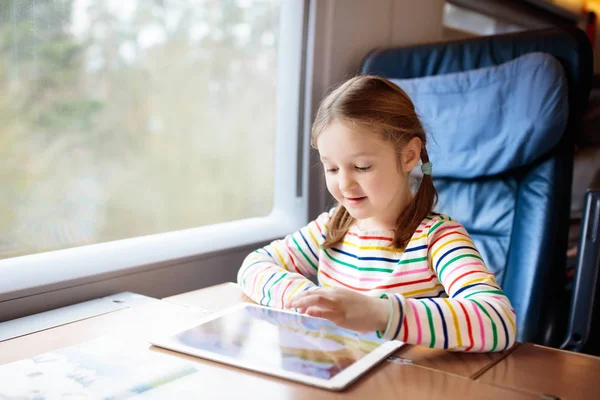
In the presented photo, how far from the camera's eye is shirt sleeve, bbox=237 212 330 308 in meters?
1.17

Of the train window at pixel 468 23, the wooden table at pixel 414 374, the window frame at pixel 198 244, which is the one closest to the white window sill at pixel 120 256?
the window frame at pixel 198 244

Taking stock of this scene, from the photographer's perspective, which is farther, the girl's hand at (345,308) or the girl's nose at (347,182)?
the girl's nose at (347,182)

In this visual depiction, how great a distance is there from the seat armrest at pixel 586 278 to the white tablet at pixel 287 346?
73 centimetres

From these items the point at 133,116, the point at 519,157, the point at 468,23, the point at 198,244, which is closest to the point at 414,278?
the point at 519,157

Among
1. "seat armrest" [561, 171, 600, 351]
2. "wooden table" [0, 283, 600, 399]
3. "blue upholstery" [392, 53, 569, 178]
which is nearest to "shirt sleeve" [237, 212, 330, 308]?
"wooden table" [0, 283, 600, 399]

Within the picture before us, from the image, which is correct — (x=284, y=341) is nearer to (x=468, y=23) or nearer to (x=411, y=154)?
(x=411, y=154)

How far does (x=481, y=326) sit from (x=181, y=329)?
A: 476 mm

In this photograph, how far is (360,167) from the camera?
3.70ft

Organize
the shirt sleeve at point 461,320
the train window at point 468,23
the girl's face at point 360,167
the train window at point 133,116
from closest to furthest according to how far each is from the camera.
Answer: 1. the shirt sleeve at point 461,320
2. the girl's face at point 360,167
3. the train window at point 133,116
4. the train window at point 468,23

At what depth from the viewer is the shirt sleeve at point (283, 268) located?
1166mm

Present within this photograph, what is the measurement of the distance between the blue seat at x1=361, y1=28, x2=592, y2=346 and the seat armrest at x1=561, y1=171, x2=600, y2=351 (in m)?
0.05

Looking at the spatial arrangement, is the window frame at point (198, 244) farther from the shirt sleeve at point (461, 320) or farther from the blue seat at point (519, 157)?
the shirt sleeve at point (461, 320)

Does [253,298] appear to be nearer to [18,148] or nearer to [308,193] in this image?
[18,148]

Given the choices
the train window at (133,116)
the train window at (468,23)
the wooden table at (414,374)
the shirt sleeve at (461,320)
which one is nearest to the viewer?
the wooden table at (414,374)
